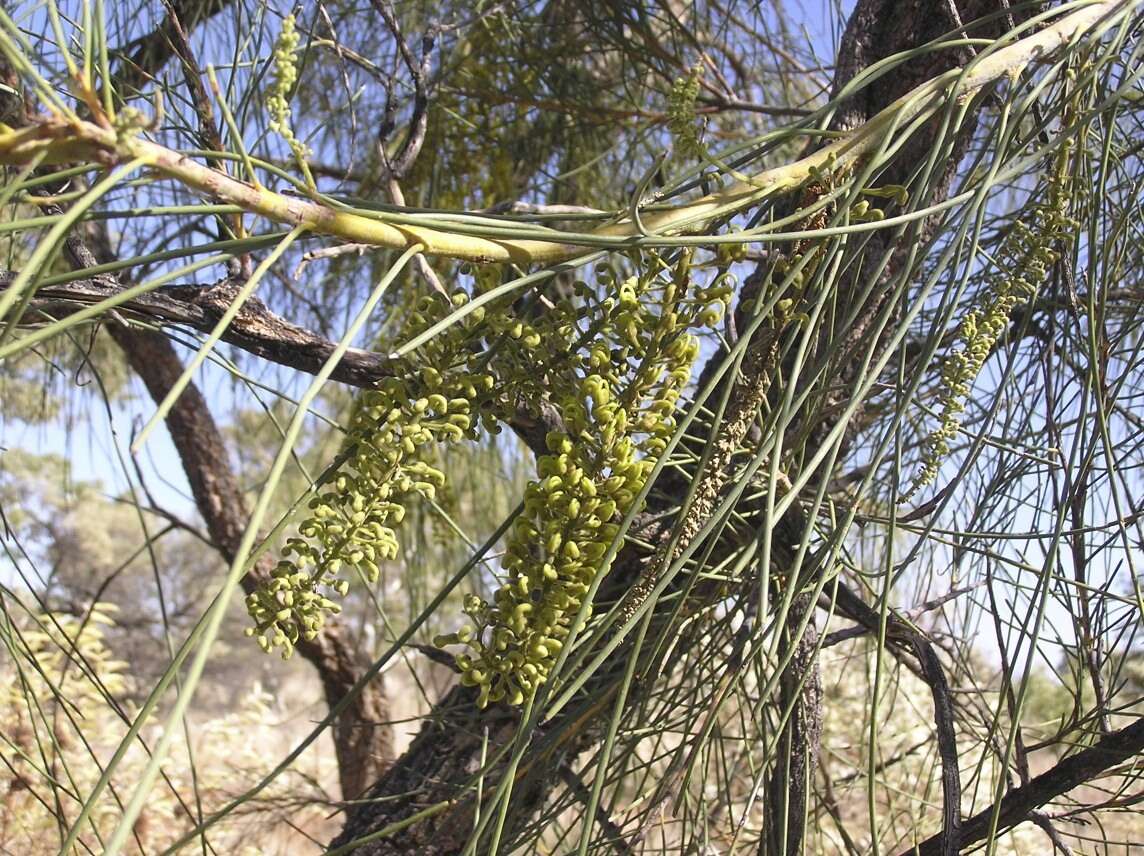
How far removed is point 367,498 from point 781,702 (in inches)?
15.4

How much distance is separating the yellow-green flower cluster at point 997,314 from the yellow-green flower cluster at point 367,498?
23cm

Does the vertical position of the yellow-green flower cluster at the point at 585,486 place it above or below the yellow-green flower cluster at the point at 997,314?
below

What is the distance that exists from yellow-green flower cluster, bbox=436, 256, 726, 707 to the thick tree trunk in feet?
0.52

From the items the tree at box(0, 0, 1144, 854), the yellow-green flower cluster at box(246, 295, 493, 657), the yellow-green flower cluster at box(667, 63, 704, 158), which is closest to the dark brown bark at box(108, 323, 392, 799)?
the tree at box(0, 0, 1144, 854)

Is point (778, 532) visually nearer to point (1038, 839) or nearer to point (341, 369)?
point (341, 369)

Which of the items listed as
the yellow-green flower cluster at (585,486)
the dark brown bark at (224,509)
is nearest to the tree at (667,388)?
the yellow-green flower cluster at (585,486)

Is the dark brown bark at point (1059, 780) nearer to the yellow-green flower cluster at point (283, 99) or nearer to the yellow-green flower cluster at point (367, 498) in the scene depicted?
the yellow-green flower cluster at point (367, 498)

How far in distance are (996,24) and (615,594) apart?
1.59 feet

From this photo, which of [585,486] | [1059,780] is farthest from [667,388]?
[1059,780]

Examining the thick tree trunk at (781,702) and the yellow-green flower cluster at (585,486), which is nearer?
the yellow-green flower cluster at (585,486)

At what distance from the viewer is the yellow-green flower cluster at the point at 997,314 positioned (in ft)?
1.67

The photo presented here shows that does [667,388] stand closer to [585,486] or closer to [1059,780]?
[585,486]

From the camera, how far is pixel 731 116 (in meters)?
1.54

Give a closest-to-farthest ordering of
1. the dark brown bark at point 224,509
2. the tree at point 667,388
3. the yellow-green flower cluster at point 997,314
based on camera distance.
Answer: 1. the tree at point 667,388
2. the yellow-green flower cluster at point 997,314
3. the dark brown bark at point 224,509
